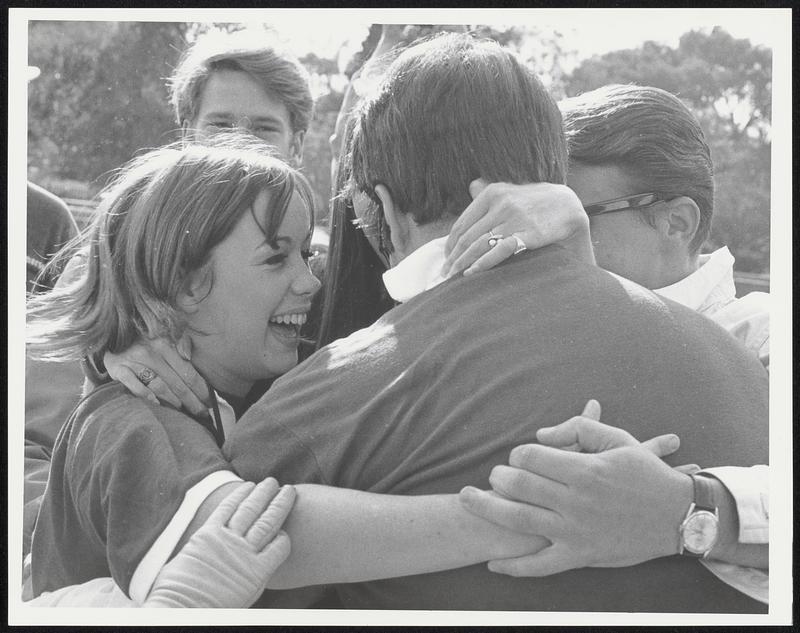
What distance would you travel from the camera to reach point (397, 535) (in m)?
1.64

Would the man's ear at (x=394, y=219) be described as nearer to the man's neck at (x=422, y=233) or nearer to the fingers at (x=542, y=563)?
the man's neck at (x=422, y=233)

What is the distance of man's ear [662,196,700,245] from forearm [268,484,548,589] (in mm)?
1224

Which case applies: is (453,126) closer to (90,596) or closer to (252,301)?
(252,301)

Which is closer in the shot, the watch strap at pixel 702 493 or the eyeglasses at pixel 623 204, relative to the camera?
the watch strap at pixel 702 493

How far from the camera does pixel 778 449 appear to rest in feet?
6.54

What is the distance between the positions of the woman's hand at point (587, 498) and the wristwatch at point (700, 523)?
15 millimetres

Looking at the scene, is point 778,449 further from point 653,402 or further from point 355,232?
point 355,232

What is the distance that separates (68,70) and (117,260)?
900mm

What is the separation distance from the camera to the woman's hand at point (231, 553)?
1.69 meters

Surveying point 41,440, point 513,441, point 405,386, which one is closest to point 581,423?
point 513,441

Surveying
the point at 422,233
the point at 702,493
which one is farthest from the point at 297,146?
the point at 702,493

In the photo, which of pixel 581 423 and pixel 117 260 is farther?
pixel 117 260

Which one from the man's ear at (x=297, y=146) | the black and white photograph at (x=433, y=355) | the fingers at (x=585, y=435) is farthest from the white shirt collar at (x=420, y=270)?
the man's ear at (x=297, y=146)

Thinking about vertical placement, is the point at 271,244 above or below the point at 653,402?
above
